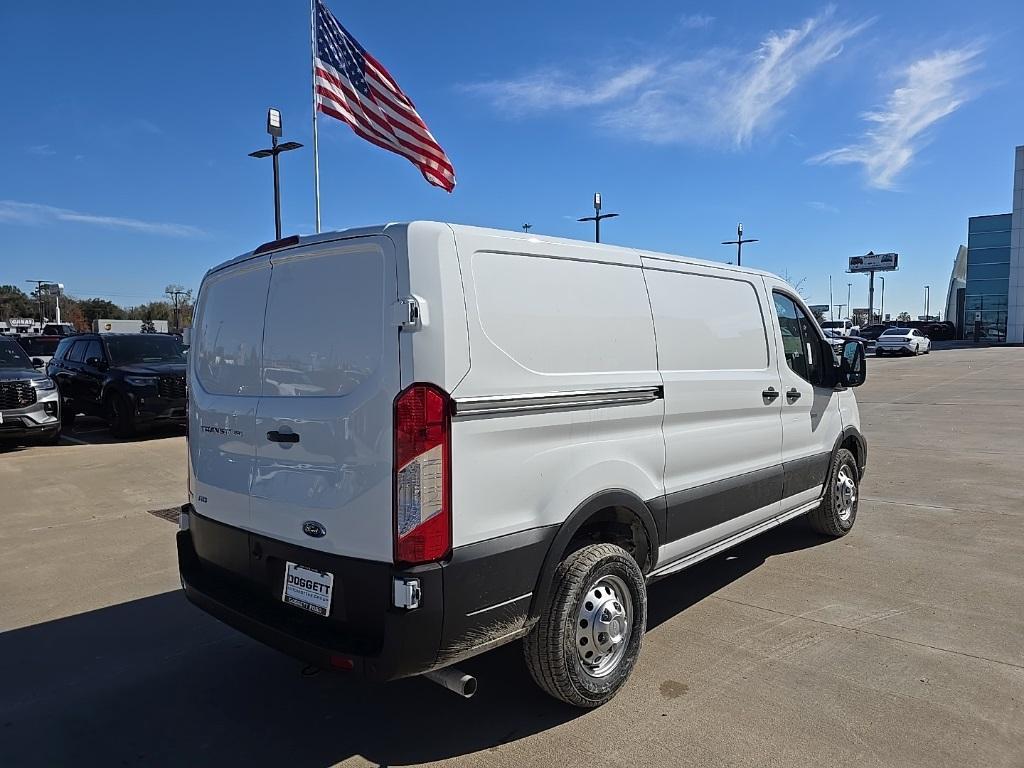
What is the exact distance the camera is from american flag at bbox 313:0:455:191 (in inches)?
444

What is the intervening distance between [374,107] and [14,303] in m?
106

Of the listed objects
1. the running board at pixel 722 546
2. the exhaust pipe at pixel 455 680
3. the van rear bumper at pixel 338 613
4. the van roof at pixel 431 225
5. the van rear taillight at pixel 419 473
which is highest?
the van roof at pixel 431 225

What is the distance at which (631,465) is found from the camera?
11.4 ft

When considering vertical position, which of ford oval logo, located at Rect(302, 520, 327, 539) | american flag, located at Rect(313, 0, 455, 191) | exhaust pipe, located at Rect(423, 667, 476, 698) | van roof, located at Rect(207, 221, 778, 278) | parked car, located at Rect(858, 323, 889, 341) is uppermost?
american flag, located at Rect(313, 0, 455, 191)

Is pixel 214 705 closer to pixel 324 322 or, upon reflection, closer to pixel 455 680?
pixel 455 680

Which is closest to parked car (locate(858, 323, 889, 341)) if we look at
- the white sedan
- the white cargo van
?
the white sedan

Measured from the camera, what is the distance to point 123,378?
1195 cm

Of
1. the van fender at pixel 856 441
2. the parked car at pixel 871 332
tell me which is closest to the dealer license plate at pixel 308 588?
the van fender at pixel 856 441

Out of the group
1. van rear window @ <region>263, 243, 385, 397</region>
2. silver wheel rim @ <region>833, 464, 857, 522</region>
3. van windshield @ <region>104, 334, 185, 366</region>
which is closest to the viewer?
van rear window @ <region>263, 243, 385, 397</region>

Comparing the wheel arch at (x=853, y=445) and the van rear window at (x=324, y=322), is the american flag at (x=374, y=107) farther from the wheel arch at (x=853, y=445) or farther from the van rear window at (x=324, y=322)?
the van rear window at (x=324, y=322)

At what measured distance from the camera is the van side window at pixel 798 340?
5.07 meters

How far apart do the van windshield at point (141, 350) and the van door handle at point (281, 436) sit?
11.2 meters

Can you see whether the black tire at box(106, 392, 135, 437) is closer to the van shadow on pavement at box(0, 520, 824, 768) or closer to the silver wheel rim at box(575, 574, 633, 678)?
the van shadow on pavement at box(0, 520, 824, 768)

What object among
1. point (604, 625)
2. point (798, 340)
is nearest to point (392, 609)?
point (604, 625)
